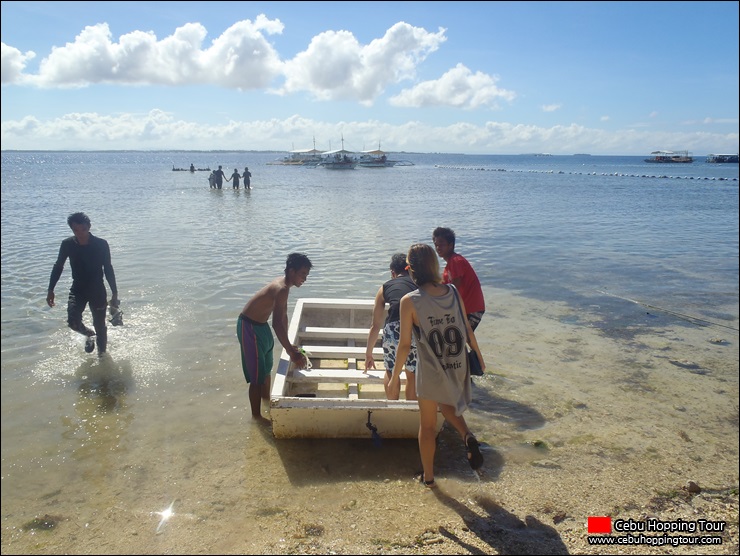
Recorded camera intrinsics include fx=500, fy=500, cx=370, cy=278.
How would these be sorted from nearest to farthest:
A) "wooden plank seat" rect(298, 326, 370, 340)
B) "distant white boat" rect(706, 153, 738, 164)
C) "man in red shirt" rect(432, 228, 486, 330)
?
"man in red shirt" rect(432, 228, 486, 330), "wooden plank seat" rect(298, 326, 370, 340), "distant white boat" rect(706, 153, 738, 164)

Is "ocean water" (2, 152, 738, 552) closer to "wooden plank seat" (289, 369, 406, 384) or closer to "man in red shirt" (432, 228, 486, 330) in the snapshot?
"wooden plank seat" (289, 369, 406, 384)

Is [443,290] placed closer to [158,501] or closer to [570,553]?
[570,553]

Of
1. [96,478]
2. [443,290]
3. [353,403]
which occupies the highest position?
[443,290]

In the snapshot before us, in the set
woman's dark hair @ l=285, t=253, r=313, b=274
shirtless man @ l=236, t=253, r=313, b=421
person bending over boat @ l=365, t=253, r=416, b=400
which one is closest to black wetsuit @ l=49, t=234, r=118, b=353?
shirtless man @ l=236, t=253, r=313, b=421

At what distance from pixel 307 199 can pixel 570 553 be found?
101 feet

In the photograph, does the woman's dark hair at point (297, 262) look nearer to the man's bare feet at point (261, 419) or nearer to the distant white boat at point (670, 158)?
the man's bare feet at point (261, 419)

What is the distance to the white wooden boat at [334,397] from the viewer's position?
4543 mm

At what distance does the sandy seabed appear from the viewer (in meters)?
3.59

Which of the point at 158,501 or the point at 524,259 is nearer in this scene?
the point at 158,501

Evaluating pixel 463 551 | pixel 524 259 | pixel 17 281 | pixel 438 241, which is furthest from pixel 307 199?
pixel 463 551

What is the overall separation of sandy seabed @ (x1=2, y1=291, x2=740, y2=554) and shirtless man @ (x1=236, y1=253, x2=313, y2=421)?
2.43 feet

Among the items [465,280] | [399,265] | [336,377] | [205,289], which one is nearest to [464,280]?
Answer: [465,280]

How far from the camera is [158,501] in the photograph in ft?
13.3

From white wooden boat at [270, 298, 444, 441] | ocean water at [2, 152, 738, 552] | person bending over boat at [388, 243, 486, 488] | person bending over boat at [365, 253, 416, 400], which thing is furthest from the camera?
ocean water at [2, 152, 738, 552]
